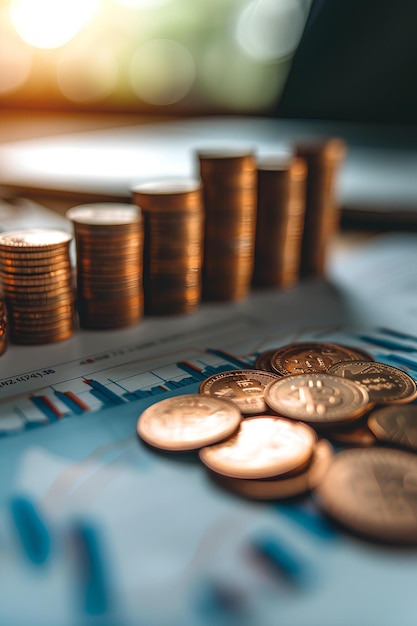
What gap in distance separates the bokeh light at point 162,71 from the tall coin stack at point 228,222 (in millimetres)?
4220

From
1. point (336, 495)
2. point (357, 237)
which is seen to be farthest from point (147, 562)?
point (357, 237)

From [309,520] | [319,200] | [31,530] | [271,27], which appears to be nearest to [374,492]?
[309,520]

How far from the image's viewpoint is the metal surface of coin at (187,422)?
32.3 inches

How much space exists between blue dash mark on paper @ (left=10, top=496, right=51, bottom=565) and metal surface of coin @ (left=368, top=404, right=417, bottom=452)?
450 mm

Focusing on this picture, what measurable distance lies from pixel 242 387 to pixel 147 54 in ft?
17.3

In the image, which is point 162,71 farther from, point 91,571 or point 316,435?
point 91,571

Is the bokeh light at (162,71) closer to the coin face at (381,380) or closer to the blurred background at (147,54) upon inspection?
the blurred background at (147,54)

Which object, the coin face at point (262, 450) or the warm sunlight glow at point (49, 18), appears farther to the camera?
the warm sunlight glow at point (49, 18)

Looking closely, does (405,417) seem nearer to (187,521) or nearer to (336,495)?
(336,495)

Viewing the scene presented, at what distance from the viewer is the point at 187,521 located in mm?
686

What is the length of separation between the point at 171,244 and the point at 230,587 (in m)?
0.85

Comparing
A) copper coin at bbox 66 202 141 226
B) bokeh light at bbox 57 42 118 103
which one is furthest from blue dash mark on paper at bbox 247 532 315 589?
bokeh light at bbox 57 42 118 103

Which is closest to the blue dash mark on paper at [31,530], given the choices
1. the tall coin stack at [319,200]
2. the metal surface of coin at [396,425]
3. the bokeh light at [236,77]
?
the metal surface of coin at [396,425]

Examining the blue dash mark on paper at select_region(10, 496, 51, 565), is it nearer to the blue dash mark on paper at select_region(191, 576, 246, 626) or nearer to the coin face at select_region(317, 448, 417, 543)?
the blue dash mark on paper at select_region(191, 576, 246, 626)
